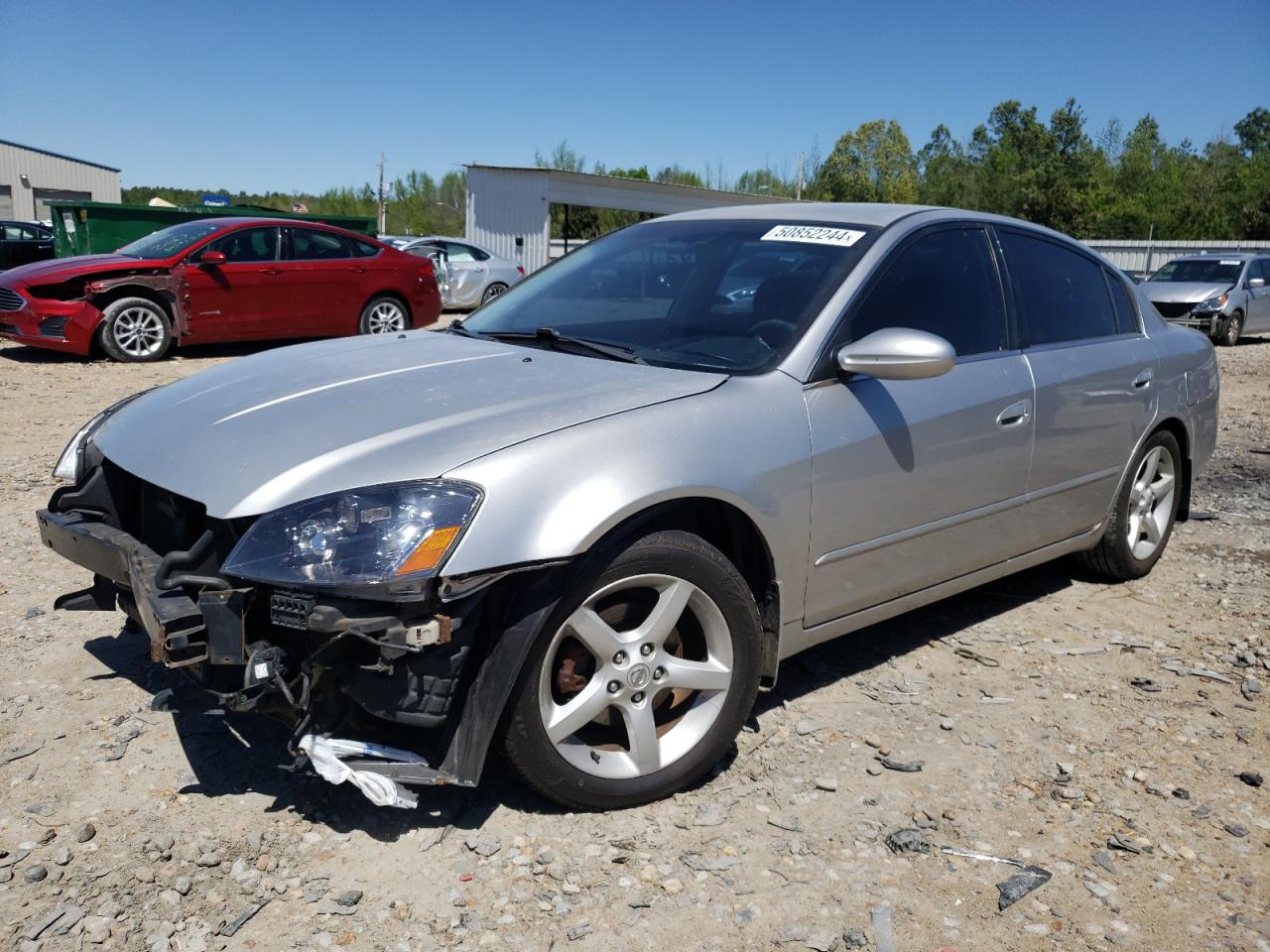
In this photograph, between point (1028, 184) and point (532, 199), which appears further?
point (1028, 184)

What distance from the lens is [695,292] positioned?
3656 millimetres

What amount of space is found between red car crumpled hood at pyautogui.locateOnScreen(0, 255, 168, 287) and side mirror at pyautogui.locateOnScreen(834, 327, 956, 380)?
977 centimetres

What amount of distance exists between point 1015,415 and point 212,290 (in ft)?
31.7

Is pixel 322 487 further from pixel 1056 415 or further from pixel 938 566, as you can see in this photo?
pixel 1056 415

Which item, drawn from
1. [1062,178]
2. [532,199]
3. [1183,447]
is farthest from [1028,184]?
[1183,447]

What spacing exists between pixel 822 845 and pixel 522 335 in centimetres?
197

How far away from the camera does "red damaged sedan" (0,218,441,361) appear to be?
10594 mm

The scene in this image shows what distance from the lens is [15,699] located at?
3.34m

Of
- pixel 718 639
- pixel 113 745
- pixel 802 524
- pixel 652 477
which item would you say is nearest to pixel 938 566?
pixel 802 524

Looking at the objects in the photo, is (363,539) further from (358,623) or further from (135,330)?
(135,330)

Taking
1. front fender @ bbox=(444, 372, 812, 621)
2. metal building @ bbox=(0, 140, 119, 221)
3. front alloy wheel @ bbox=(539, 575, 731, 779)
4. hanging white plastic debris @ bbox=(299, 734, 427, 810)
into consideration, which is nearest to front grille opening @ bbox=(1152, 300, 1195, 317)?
front fender @ bbox=(444, 372, 812, 621)

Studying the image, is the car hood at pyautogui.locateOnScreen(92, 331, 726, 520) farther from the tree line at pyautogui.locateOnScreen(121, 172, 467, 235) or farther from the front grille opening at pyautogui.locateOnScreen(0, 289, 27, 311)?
the tree line at pyautogui.locateOnScreen(121, 172, 467, 235)

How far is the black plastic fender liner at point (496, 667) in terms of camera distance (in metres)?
2.47

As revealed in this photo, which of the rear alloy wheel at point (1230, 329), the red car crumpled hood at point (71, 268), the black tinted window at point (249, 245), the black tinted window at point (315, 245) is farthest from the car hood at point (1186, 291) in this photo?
the red car crumpled hood at point (71, 268)
